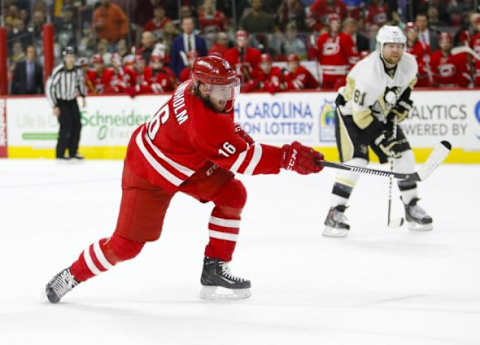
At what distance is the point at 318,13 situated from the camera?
11.6m

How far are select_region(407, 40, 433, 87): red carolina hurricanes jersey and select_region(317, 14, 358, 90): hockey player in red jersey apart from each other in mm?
749

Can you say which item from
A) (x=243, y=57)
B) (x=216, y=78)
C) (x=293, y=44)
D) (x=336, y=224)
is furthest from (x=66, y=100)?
(x=216, y=78)

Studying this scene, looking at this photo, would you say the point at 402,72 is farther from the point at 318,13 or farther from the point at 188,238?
the point at 318,13

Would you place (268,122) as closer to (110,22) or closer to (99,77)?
→ (99,77)

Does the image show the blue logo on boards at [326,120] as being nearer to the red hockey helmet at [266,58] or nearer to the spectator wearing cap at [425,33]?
the red hockey helmet at [266,58]

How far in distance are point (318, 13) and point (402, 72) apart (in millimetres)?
6047

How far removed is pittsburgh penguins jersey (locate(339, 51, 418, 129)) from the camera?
5.62 meters

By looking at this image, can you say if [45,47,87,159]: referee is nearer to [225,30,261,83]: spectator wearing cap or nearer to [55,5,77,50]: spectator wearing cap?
[55,5,77,50]: spectator wearing cap

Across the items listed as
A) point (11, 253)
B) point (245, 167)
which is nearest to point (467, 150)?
point (11, 253)

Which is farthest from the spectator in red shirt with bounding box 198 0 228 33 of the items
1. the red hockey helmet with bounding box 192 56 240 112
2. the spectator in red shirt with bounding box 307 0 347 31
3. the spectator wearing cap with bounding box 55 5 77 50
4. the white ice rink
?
the red hockey helmet with bounding box 192 56 240 112

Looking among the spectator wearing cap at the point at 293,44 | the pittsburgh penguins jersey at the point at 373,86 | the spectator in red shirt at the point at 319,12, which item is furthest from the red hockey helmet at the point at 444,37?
the pittsburgh penguins jersey at the point at 373,86

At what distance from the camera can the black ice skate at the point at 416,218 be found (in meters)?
5.83

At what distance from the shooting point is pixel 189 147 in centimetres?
373

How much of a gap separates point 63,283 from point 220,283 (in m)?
0.65
